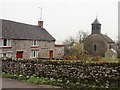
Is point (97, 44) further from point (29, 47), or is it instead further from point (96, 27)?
point (29, 47)

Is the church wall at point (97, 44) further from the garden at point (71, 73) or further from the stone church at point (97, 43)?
the garden at point (71, 73)

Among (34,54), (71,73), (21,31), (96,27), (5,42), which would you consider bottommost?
(71,73)

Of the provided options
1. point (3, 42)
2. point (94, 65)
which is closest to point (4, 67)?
point (94, 65)

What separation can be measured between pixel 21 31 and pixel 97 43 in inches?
1160

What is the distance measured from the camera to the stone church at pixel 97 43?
64.8m

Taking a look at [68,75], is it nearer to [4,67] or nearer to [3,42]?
[4,67]

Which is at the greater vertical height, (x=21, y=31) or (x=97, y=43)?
(x=21, y=31)

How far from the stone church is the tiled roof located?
21.7 meters

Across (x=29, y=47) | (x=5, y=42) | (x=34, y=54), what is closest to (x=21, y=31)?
(x=29, y=47)

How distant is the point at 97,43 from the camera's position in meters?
65.2

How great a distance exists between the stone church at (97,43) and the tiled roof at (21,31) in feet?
71.2

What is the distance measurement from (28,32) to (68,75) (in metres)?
25.2

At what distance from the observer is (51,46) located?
4534 cm

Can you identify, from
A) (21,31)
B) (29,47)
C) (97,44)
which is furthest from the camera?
(97,44)
